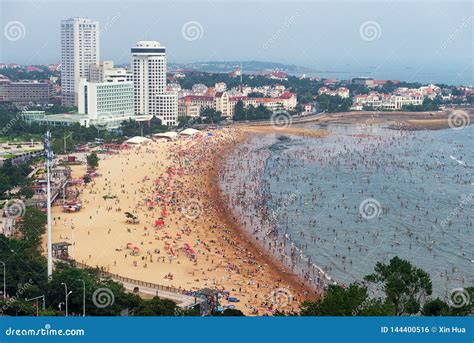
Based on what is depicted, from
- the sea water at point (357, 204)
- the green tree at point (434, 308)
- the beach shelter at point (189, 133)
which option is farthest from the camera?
the beach shelter at point (189, 133)

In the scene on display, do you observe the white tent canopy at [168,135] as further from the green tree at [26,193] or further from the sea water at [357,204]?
the green tree at [26,193]

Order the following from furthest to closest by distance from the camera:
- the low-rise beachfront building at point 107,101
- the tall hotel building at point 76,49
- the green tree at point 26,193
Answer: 1. the tall hotel building at point 76,49
2. the low-rise beachfront building at point 107,101
3. the green tree at point 26,193

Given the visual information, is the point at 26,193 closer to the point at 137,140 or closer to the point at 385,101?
the point at 137,140

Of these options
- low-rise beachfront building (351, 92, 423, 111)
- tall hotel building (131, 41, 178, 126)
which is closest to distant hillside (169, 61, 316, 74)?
low-rise beachfront building (351, 92, 423, 111)

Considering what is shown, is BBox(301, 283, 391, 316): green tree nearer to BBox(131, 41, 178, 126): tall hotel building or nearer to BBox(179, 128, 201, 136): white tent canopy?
BBox(179, 128, 201, 136): white tent canopy

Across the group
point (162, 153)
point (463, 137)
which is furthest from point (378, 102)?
point (162, 153)

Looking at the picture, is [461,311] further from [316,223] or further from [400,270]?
[316,223]

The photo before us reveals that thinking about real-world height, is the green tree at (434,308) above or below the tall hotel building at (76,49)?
below

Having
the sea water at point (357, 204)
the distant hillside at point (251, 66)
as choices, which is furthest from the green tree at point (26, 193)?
the distant hillside at point (251, 66)
